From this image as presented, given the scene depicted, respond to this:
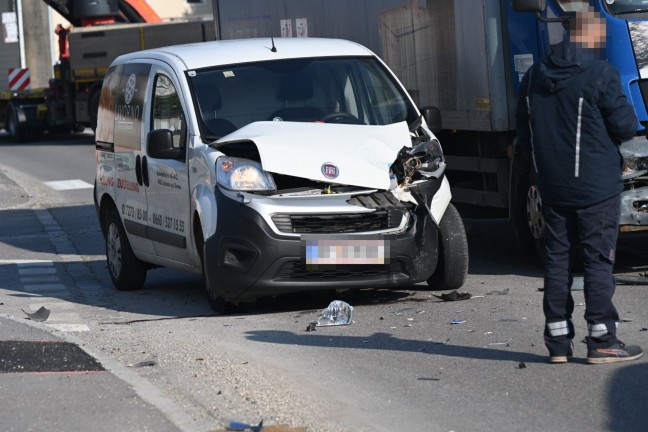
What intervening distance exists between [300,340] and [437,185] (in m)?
1.76

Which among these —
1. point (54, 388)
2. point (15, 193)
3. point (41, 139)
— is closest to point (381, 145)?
point (54, 388)

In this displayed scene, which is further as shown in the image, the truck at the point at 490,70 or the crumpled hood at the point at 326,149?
the truck at the point at 490,70

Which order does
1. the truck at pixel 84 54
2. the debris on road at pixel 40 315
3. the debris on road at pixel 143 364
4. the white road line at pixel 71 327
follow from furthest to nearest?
the truck at pixel 84 54, the debris on road at pixel 40 315, the white road line at pixel 71 327, the debris on road at pixel 143 364

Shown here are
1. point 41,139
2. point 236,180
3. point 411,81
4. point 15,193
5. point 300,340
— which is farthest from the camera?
point 41,139

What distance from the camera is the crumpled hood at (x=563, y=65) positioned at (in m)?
6.75

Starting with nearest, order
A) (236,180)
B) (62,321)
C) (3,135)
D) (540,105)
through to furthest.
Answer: (540,105) < (236,180) < (62,321) < (3,135)

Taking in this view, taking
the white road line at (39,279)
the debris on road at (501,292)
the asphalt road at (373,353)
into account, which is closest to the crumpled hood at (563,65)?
the asphalt road at (373,353)

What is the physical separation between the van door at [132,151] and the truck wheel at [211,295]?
4.03 feet

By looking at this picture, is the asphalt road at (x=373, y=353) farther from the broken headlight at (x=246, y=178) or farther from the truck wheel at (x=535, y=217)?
the broken headlight at (x=246, y=178)

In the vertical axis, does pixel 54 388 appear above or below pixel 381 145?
below

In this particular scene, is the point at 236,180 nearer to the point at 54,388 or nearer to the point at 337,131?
the point at 337,131

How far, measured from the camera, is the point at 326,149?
9.29 metres

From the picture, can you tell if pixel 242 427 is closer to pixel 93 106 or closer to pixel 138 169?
pixel 138 169

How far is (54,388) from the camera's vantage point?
6.93 meters
